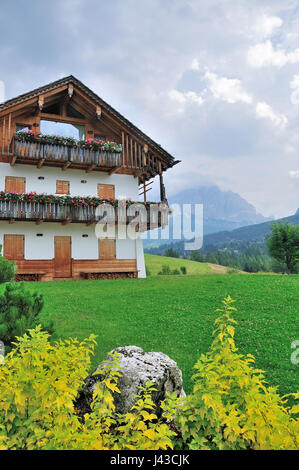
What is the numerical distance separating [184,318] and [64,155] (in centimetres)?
1765

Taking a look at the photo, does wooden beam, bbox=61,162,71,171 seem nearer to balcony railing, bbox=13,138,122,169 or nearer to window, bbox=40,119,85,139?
balcony railing, bbox=13,138,122,169

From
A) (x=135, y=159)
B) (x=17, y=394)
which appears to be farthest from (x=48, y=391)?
(x=135, y=159)

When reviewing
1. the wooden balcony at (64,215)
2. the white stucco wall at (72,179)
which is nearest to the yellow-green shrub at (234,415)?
the wooden balcony at (64,215)

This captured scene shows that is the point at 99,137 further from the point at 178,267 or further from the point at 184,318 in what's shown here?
the point at 178,267

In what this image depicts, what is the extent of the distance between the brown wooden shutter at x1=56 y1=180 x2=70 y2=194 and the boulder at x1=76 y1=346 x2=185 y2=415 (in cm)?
2153

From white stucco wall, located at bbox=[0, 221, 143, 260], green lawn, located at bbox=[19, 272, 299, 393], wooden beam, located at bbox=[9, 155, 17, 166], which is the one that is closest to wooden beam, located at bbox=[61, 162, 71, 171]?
wooden beam, located at bbox=[9, 155, 17, 166]

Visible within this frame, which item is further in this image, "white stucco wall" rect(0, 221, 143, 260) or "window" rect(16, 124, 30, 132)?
"window" rect(16, 124, 30, 132)

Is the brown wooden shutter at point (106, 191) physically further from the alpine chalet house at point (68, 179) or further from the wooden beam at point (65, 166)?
the wooden beam at point (65, 166)

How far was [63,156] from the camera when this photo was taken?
25.8 m

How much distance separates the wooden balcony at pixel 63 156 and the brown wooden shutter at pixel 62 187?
110cm

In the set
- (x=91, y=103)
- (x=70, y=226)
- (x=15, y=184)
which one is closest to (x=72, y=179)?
(x=70, y=226)

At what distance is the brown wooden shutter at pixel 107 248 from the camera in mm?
27109

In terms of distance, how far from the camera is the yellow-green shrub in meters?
3.47

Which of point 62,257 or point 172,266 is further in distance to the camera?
point 172,266
